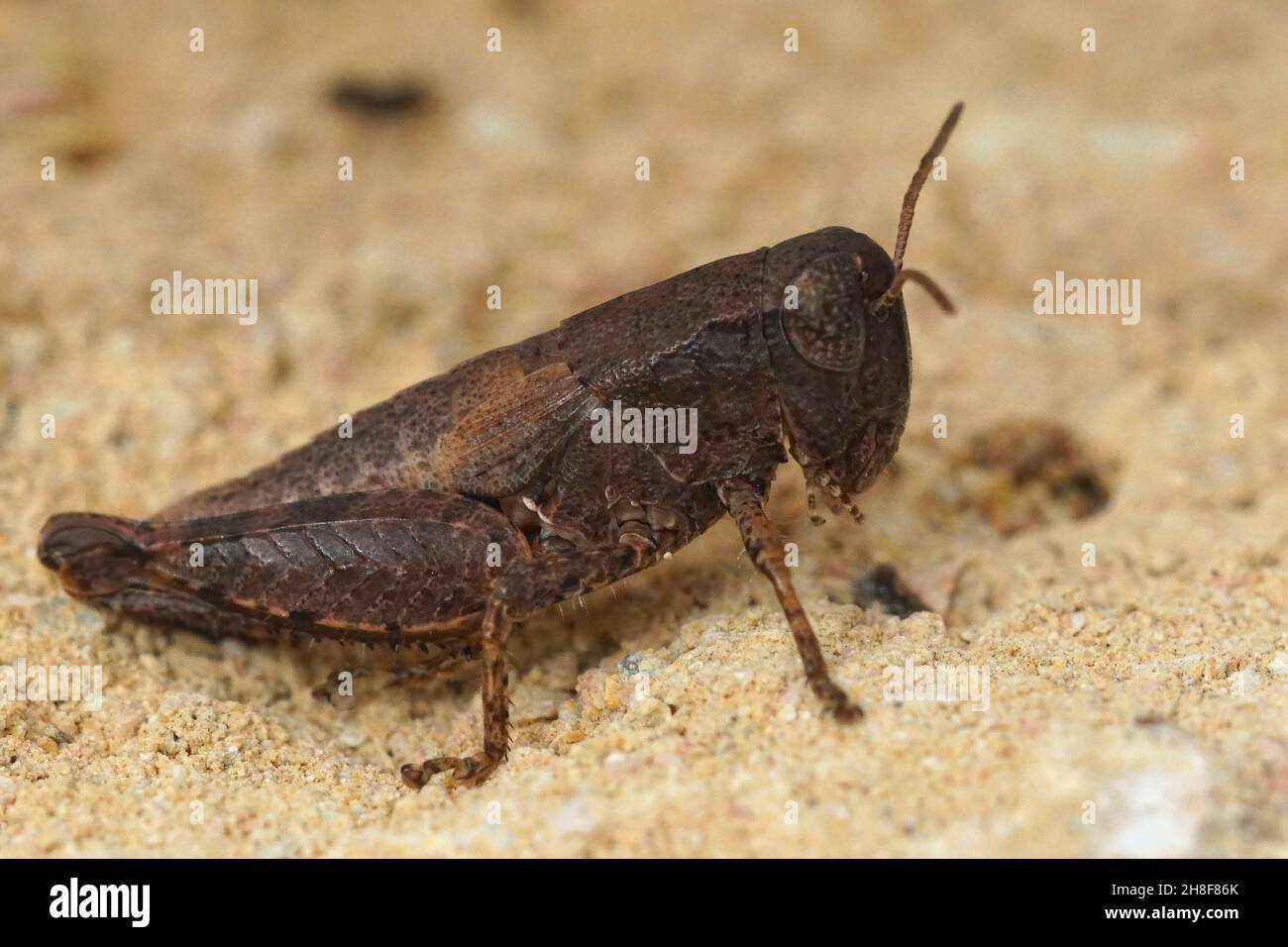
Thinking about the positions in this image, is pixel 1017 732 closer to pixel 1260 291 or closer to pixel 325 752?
pixel 325 752

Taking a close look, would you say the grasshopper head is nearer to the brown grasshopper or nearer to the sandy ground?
the brown grasshopper

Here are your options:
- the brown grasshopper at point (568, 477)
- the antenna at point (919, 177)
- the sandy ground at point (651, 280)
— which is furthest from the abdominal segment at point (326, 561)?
the antenna at point (919, 177)

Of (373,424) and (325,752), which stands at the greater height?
(373,424)

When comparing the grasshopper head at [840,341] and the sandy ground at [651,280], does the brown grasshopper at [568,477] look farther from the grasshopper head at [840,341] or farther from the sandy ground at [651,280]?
the sandy ground at [651,280]

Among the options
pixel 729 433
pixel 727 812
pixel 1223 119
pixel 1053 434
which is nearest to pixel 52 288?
pixel 729 433

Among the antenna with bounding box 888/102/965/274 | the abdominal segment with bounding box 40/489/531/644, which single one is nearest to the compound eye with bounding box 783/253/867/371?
the antenna with bounding box 888/102/965/274

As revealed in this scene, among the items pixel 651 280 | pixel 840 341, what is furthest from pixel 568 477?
pixel 651 280
